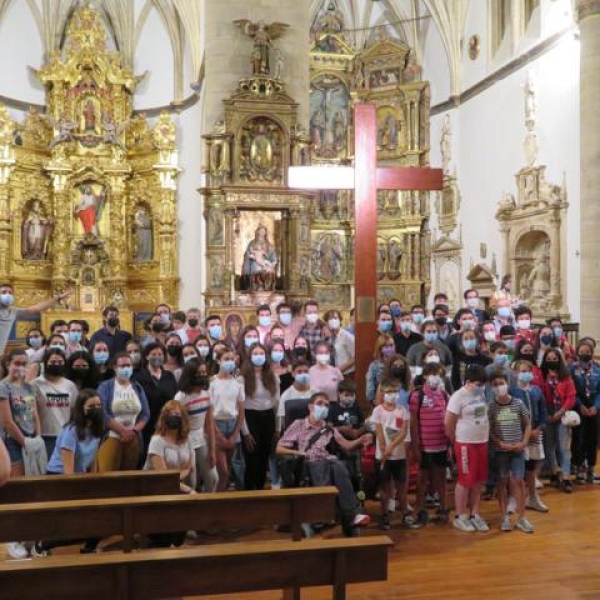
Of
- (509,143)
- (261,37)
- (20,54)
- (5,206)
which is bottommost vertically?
(5,206)

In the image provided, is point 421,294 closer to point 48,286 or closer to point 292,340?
point 48,286

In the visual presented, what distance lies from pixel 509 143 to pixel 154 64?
11881 millimetres

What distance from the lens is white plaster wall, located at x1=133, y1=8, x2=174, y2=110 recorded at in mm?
24250

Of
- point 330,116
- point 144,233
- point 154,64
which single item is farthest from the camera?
point 330,116

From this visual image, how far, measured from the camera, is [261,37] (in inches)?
698

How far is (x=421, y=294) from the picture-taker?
24062 mm

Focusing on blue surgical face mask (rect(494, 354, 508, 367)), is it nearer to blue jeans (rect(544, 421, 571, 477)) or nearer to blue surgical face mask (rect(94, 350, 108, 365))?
blue jeans (rect(544, 421, 571, 477))

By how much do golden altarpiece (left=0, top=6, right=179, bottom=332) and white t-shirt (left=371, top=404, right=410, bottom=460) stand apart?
642 inches

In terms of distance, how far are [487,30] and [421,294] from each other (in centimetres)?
813

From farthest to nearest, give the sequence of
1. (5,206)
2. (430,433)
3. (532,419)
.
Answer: (5,206), (532,419), (430,433)

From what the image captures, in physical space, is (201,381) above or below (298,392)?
above

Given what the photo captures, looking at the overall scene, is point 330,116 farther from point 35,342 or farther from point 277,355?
point 277,355

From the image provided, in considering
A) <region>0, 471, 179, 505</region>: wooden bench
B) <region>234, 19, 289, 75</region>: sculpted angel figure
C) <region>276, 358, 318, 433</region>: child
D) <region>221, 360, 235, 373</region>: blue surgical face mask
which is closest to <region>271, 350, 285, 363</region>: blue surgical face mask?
<region>276, 358, 318, 433</region>: child

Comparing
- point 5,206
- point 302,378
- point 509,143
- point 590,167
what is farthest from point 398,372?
point 5,206
